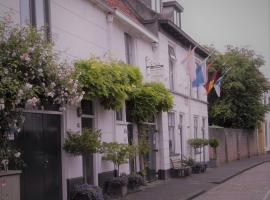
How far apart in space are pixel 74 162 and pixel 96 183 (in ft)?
4.94

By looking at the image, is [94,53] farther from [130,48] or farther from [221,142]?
[221,142]

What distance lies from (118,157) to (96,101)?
1805 mm

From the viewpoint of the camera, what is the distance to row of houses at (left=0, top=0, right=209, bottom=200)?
1198cm

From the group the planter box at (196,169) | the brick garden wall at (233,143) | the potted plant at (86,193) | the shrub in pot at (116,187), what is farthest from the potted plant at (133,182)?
the brick garden wall at (233,143)

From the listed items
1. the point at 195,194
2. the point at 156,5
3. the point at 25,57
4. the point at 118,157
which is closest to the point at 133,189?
the point at 195,194

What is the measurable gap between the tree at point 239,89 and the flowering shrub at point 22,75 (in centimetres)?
3178

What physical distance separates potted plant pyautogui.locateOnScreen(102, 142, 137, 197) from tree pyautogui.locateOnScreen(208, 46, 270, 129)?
2607 cm

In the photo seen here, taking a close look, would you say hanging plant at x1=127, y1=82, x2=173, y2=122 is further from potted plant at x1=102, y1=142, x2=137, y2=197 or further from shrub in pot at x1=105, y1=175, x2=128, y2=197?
shrub in pot at x1=105, y1=175, x2=128, y2=197

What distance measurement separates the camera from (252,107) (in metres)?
40.4

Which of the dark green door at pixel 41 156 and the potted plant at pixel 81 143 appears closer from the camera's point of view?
the dark green door at pixel 41 156

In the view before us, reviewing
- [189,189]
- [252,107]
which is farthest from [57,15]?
[252,107]

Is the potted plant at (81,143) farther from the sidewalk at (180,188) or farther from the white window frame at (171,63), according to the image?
the white window frame at (171,63)

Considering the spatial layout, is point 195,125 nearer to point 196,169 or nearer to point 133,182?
point 196,169

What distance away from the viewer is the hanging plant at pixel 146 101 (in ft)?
58.5
